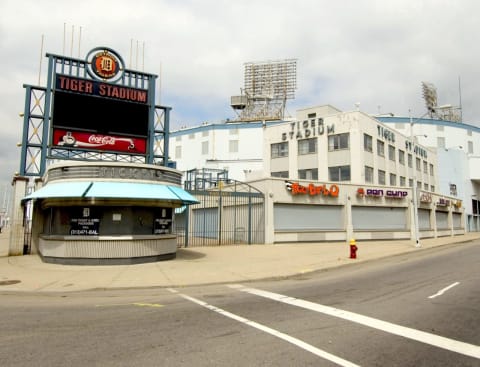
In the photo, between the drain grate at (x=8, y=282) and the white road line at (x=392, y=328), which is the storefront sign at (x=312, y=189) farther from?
the drain grate at (x=8, y=282)

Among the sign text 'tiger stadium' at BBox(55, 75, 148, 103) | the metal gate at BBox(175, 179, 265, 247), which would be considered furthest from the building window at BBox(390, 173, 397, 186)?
the sign text 'tiger stadium' at BBox(55, 75, 148, 103)

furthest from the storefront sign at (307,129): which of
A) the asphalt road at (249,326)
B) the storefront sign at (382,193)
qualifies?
the asphalt road at (249,326)

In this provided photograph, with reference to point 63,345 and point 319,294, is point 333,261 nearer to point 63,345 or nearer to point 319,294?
point 319,294

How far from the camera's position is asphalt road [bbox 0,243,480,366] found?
511 cm

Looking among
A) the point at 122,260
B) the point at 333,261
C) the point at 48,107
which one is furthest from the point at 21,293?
the point at 48,107

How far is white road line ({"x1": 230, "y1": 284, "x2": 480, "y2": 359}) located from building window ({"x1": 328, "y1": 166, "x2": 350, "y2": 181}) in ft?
95.7

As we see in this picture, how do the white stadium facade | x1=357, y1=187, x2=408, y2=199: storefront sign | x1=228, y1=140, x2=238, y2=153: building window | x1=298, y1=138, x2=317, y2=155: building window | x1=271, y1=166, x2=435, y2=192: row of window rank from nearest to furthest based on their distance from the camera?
the white stadium facade → x1=357, y1=187, x2=408, y2=199: storefront sign → x1=271, y1=166, x2=435, y2=192: row of window → x1=298, y1=138, x2=317, y2=155: building window → x1=228, y1=140, x2=238, y2=153: building window

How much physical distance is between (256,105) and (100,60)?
5667cm

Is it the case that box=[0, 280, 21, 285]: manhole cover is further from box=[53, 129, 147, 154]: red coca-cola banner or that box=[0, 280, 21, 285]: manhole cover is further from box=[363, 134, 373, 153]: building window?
box=[363, 134, 373, 153]: building window

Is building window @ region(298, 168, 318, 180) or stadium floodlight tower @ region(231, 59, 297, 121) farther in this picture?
stadium floodlight tower @ region(231, 59, 297, 121)

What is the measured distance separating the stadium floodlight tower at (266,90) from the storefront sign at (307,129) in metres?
34.4

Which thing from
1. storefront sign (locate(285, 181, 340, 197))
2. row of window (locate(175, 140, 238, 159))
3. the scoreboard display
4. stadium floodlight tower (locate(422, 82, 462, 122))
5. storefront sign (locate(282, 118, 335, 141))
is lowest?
storefront sign (locate(285, 181, 340, 197))

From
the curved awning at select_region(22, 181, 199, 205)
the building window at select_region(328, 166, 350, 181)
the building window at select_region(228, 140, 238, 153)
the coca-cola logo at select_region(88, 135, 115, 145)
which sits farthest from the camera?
the building window at select_region(228, 140, 238, 153)

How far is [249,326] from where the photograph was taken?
6.70 m
